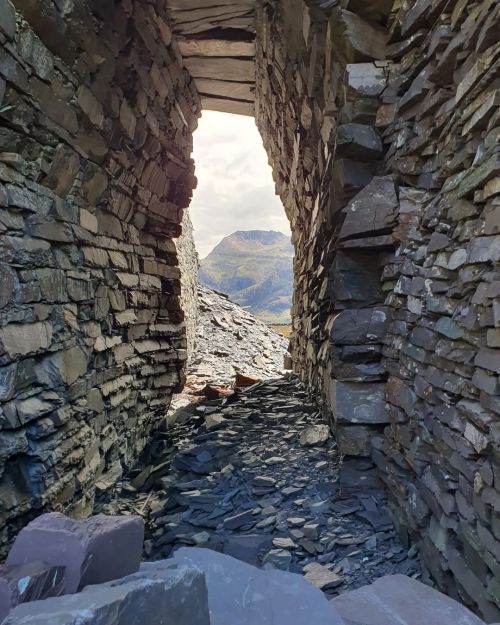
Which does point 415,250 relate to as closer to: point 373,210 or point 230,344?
point 373,210

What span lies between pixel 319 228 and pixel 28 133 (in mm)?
3201

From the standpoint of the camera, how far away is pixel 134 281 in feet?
15.9

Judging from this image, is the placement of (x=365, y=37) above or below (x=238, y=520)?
above

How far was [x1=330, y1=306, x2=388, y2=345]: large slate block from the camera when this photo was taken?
369cm

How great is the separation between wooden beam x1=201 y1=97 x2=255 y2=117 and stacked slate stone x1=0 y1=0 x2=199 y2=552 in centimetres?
163

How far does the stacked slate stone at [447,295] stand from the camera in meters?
2.14

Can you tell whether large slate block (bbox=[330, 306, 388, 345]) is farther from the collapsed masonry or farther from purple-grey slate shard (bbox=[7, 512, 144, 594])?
purple-grey slate shard (bbox=[7, 512, 144, 594])

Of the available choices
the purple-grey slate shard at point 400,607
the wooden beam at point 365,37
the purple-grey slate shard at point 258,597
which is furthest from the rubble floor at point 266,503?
the wooden beam at point 365,37

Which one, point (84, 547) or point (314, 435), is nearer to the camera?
point (84, 547)

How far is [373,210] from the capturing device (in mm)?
3529

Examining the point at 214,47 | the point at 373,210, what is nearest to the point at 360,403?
the point at 373,210

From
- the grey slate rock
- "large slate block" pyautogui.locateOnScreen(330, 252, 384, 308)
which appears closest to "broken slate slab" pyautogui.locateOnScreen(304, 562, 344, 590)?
"large slate block" pyautogui.locateOnScreen(330, 252, 384, 308)

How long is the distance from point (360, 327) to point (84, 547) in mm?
2801

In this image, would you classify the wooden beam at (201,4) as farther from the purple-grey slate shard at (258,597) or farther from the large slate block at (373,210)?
the purple-grey slate shard at (258,597)
